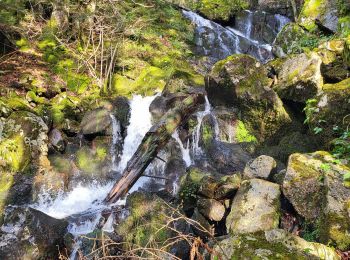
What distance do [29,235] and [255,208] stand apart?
13.3 feet

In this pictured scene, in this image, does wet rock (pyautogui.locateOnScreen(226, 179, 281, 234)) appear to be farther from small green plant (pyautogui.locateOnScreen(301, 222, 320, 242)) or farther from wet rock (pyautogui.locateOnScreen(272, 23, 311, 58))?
wet rock (pyautogui.locateOnScreen(272, 23, 311, 58))

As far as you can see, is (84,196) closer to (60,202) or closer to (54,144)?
(60,202)

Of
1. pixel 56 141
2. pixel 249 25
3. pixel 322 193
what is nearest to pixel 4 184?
pixel 56 141

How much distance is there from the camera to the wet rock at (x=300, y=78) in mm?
7332

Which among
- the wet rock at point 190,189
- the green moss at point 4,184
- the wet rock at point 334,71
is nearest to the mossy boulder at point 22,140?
the green moss at point 4,184

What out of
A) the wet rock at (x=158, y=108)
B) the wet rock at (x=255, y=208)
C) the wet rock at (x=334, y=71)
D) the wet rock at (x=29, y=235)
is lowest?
the wet rock at (x=29, y=235)

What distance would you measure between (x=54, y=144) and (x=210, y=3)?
45.4 feet

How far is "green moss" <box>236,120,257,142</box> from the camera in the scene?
8.71m

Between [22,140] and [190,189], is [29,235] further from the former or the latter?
[22,140]

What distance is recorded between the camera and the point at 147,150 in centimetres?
741

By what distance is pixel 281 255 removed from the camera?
3416 mm

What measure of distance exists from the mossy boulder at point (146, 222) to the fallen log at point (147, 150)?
99 centimetres

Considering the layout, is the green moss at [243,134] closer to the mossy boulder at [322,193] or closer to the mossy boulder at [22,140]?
the mossy boulder at [322,193]

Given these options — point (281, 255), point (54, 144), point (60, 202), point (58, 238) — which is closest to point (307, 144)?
point (281, 255)
